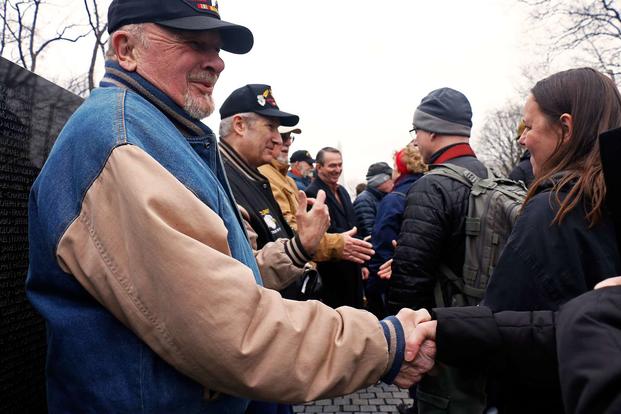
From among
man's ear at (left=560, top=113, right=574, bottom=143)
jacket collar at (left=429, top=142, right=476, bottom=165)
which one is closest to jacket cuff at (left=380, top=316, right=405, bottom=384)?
man's ear at (left=560, top=113, right=574, bottom=143)

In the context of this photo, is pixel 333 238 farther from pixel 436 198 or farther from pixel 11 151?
pixel 11 151

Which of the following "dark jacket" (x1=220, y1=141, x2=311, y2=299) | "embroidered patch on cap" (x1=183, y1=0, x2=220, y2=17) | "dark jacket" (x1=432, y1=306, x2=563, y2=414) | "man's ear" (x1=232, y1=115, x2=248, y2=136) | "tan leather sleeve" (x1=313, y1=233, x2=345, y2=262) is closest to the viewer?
"dark jacket" (x1=432, y1=306, x2=563, y2=414)

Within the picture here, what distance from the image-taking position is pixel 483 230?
2.86 m

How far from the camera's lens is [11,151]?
208 cm

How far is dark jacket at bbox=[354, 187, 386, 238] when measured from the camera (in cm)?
724

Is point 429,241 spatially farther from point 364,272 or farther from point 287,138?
point 364,272

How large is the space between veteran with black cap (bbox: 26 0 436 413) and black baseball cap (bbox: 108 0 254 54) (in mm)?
319

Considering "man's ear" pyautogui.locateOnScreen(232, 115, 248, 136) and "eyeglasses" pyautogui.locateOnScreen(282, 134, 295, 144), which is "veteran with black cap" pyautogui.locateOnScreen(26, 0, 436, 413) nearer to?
"man's ear" pyautogui.locateOnScreen(232, 115, 248, 136)

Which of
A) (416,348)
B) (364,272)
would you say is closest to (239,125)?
(416,348)

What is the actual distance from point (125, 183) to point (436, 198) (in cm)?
212

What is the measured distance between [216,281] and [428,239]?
76.1 inches

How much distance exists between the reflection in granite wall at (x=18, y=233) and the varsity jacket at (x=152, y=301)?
649mm

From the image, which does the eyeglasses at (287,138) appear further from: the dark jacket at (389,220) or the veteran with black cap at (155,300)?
the veteran with black cap at (155,300)

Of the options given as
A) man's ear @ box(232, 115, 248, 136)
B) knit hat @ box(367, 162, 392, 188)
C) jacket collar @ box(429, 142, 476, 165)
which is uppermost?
man's ear @ box(232, 115, 248, 136)
